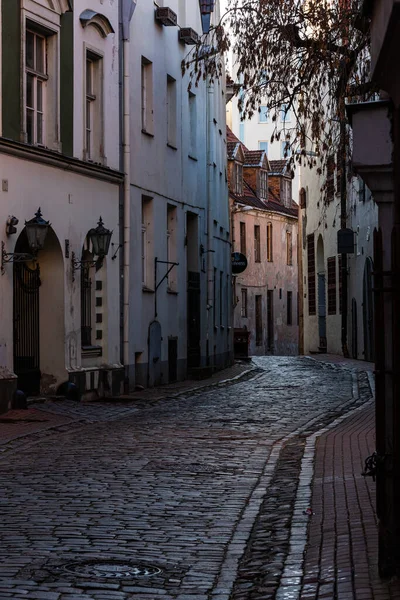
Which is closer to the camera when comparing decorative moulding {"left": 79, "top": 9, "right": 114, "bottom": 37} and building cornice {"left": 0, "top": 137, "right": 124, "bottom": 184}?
building cornice {"left": 0, "top": 137, "right": 124, "bottom": 184}

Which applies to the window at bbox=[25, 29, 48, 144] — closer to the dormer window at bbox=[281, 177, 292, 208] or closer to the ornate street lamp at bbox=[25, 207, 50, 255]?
the ornate street lamp at bbox=[25, 207, 50, 255]

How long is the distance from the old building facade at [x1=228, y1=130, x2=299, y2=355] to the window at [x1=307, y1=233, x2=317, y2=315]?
6.74 m

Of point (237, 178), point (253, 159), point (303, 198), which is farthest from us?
point (253, 159)

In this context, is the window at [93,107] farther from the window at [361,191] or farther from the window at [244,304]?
the window at [244,304]

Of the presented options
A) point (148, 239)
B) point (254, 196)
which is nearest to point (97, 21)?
point (148, 239)

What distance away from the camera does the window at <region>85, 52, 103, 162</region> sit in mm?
22562

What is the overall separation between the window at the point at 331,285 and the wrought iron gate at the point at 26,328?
2379cm

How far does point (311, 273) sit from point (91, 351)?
28324 millimetres

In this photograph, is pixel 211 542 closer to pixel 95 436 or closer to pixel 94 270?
pixel 95 436

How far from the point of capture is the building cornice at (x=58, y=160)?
60.7ft

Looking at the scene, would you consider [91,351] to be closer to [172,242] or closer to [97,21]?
[97,21]

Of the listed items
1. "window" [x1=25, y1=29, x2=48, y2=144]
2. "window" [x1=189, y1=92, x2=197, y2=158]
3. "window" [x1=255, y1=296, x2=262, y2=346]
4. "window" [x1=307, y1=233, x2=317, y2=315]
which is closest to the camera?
"window" [x1=25, y1=29, x2=48, y2=144]

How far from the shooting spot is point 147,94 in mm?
26359

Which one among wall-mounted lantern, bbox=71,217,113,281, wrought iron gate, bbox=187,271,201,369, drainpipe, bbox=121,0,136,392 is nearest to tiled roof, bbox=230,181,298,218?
wrought iron gate, bbox=187,271,201,369
